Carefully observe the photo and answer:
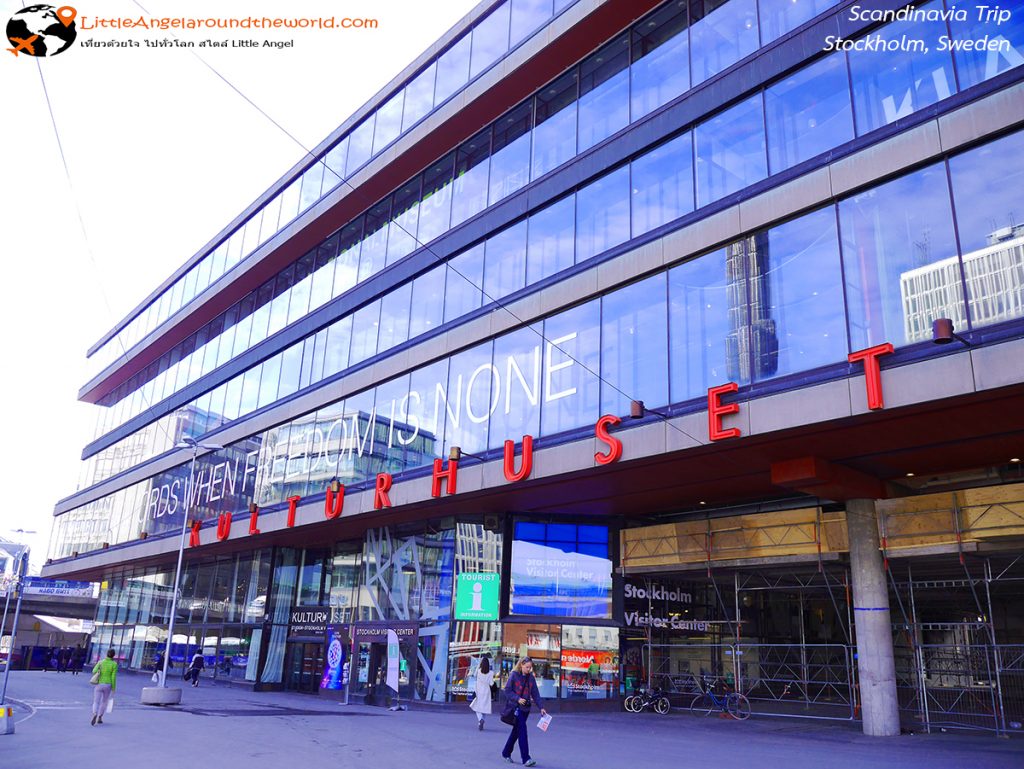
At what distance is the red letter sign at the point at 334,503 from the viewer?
30.9 meters

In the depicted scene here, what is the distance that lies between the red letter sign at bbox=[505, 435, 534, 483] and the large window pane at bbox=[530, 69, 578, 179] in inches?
377

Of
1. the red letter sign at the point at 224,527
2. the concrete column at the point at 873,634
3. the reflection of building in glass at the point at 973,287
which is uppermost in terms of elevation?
the reflection of building in glass at the point at 973,287

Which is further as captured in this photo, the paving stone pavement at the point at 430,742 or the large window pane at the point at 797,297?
the large window pane at the point at 797,297

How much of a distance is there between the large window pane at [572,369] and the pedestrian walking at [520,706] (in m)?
9.65

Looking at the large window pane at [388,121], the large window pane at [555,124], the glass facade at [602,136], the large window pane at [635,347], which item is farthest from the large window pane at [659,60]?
the large window pane at [388,121]

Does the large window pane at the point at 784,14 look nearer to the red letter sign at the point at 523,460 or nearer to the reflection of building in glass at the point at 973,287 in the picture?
the reflection of building in glass at the point at 973,287

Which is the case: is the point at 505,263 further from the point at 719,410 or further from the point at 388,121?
the point at 388,121

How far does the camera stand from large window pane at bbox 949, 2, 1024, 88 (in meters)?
16.2

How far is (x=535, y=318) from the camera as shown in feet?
84.0

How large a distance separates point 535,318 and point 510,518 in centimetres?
728

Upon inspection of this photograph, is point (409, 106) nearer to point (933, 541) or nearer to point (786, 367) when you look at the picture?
point (786, 367)

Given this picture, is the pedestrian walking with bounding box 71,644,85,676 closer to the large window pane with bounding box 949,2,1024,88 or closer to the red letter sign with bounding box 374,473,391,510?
the red letter sign with bounding box 374,473,391,510

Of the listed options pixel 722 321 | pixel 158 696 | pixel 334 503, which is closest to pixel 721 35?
pixel 722 321

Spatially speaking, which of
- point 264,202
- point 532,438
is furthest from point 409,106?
point 532,438
